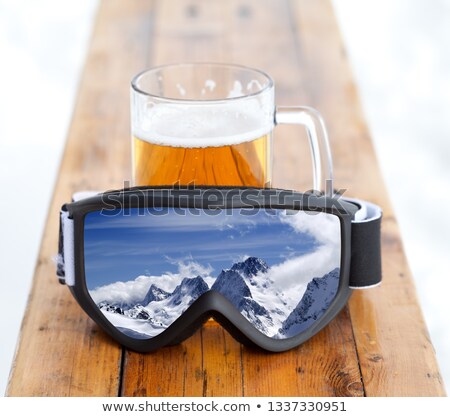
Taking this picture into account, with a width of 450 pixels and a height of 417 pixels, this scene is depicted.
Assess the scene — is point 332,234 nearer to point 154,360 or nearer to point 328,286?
point 328,286

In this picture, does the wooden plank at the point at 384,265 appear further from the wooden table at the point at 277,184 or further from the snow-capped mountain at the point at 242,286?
the snow-capped mountain at the point at 242,286

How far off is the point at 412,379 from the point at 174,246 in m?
0.32

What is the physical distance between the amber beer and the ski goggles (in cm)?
8

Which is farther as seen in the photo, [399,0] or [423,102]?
[399,0]

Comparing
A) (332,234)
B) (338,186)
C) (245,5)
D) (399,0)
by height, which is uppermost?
(332,234)

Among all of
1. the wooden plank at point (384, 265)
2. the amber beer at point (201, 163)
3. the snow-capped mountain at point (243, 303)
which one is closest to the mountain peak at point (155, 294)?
the snow-capped mountain at point (243, 303)

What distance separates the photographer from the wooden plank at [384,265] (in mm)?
1074

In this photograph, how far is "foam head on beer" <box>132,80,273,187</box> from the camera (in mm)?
1132

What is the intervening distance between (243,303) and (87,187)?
55 cm

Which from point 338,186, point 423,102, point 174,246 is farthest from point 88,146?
point 423,102

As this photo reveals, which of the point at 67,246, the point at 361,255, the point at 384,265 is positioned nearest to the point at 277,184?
the point at 384,265

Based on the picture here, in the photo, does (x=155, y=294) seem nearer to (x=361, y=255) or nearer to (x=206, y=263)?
(x=206, y=263)

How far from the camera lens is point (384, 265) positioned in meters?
1.33

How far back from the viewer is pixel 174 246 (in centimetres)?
108
